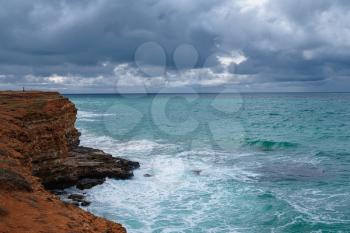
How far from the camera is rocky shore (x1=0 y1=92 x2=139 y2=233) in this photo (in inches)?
439

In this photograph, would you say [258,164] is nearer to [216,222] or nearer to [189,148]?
[189,148]

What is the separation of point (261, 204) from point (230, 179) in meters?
6.29

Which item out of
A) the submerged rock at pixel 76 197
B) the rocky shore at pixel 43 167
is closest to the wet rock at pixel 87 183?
the rocky shore at pixel 43 167

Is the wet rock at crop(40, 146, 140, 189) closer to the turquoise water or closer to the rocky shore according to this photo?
the rocky shore

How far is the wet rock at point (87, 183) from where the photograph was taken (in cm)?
2689

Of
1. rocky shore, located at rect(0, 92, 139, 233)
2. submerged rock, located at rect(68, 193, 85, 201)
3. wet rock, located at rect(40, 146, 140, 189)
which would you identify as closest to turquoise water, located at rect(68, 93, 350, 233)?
submerged rock, located at rect(68, 193, 85, 201)

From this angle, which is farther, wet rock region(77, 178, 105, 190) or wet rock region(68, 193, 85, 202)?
wet rock region(77, 178, 105, 190)

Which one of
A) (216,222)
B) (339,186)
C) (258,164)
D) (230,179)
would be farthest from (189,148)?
(216,222)

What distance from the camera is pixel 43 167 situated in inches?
945

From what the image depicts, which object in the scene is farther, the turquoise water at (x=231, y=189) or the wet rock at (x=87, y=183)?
the wet rock at (x=87, y=183)

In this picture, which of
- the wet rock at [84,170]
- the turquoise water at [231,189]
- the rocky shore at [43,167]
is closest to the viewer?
the rocky shore at [43,167]

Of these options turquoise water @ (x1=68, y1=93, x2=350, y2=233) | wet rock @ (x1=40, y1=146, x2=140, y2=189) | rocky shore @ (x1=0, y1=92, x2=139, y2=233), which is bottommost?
turquoise water @ (x1=68, y1=93, x2=350, y2=233)

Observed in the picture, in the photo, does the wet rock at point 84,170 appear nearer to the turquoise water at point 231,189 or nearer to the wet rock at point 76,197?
the turquoise water at point 231,189

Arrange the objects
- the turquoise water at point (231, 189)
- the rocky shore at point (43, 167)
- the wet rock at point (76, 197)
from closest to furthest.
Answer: the rocky shore at point (43, 167), the turquoise water at point (231, 189), the wet rock at point (76, 197)
